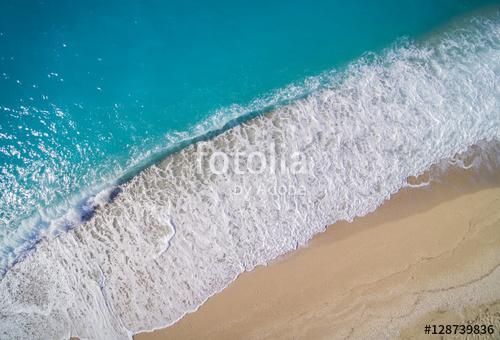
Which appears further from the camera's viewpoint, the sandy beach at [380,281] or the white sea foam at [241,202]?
the white sea foam at [241,202]

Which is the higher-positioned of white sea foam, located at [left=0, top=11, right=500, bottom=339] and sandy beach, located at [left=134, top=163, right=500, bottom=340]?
white sea foam, located at [left=0, top=11, right=500, bottom=339]

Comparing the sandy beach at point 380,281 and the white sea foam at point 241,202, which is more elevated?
the white sea foam at point 241,202

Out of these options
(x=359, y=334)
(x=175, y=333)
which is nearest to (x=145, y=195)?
(x=175, y=333)

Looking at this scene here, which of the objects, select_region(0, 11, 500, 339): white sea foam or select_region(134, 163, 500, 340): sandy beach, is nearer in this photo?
select_region(134, 163, 500, 340): sandy beach
